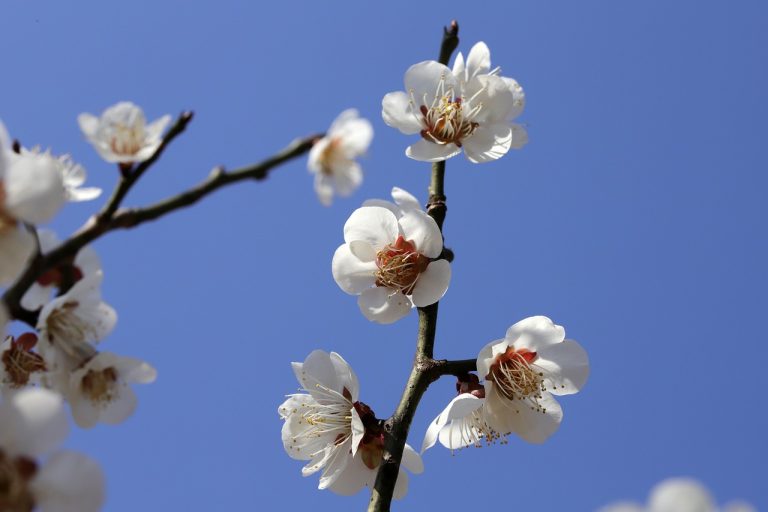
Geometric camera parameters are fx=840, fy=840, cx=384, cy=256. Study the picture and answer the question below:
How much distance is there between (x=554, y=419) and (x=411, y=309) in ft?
1.32

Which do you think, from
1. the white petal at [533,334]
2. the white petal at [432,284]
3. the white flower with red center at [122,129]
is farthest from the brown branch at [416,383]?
the white flower with red center at [122,129]

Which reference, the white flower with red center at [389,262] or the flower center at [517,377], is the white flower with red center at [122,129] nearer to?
the white flower with red center at [389,262]

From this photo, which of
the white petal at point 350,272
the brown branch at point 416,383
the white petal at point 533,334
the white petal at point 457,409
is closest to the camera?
the brown branch at point 416,383

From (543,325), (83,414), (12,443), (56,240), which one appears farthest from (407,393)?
(12,443)

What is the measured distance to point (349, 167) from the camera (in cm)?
111

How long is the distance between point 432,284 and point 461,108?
0.49 m

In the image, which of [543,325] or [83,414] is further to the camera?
[543,325]

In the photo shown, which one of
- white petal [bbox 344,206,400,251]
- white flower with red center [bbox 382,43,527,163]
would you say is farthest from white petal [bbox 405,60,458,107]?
white petal [bbox 344,206,400,251]

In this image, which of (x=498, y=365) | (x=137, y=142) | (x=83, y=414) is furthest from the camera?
(x=498, y=365)

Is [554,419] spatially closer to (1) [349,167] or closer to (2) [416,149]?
(2) [416,149]

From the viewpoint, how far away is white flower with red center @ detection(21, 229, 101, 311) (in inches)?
52.0

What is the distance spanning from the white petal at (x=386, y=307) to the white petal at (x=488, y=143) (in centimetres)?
40

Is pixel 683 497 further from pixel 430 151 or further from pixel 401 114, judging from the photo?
pixel 401 114

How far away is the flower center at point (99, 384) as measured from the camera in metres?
1.34
